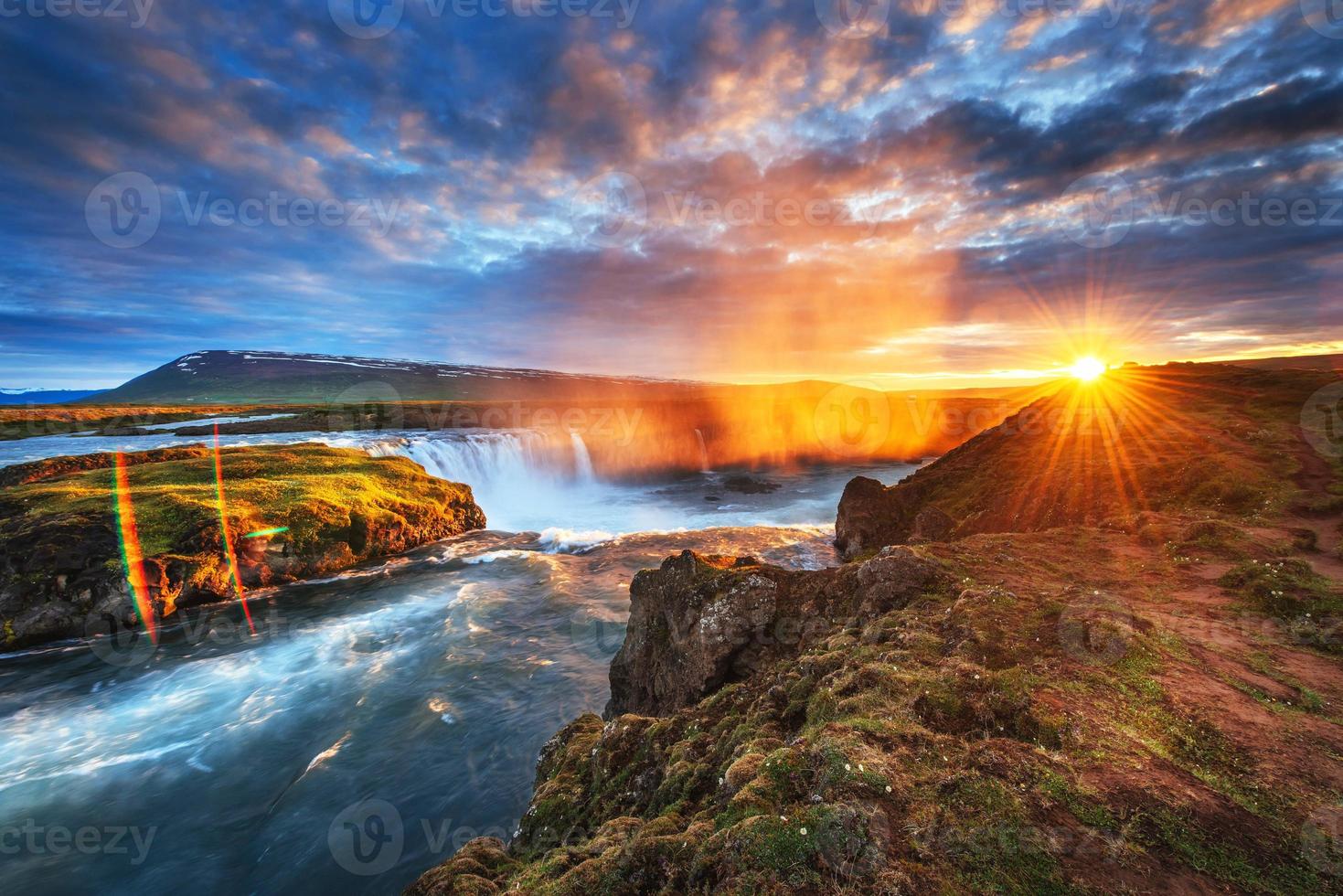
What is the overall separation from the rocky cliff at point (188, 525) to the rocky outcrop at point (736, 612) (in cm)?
2270

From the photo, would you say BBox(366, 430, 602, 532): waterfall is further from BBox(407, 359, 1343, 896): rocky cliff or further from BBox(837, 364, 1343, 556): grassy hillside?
BBox(407, 359, 1343, 896): rocky cliff

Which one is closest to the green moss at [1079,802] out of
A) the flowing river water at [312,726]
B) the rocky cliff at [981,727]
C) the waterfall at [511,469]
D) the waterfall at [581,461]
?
the rocky cliff at [981,727]

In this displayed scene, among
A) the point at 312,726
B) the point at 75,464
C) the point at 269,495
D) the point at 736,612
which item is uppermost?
the point at 75,464

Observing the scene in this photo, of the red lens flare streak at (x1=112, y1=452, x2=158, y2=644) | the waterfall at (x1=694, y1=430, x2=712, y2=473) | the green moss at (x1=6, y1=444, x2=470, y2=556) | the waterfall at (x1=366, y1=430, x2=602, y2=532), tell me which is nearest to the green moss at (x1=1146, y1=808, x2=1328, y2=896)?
the red lens flare streak at (x1=112, y1=452, x2=158, y2=644)

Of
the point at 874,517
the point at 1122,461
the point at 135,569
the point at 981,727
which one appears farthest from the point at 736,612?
the point at 135,569

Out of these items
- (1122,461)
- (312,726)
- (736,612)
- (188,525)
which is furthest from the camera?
(188,525)

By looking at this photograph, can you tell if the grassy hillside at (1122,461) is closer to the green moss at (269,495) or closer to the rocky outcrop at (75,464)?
the green moss at (269,495)

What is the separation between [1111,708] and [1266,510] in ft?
39.1

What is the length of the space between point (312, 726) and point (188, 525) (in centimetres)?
1459

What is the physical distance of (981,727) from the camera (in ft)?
18.4

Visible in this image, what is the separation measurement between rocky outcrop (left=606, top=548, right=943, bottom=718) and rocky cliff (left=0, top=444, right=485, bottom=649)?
22701 millimetres

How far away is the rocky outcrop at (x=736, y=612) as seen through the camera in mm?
9508

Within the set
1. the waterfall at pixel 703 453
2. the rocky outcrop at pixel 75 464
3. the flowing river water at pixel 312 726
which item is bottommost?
the flowing river water at pixel 312 726

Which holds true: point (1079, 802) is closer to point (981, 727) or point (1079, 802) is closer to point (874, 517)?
point (981, 727)
